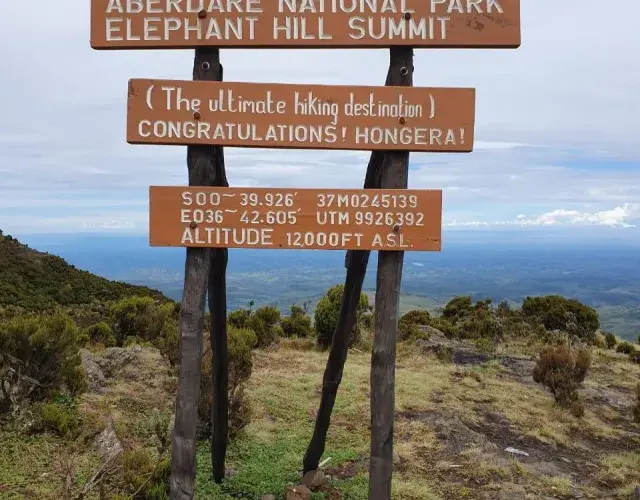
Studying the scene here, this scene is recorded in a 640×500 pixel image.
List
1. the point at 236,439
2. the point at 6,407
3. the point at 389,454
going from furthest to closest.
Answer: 1. the point at 236,439
2. the point at 6,407
3. the point at 389,454

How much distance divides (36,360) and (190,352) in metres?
3.76

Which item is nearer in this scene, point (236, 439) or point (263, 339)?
point (236, 439)

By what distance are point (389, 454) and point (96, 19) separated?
4.02m

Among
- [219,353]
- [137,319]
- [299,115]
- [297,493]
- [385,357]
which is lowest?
[297,493]

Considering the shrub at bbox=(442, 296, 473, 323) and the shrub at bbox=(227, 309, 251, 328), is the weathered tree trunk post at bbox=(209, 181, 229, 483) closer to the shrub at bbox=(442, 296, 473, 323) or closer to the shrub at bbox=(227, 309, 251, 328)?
the shrub at bbox=(227, 309, 251, 328)

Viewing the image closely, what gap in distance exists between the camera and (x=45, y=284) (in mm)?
31109

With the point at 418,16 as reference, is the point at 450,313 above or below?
below

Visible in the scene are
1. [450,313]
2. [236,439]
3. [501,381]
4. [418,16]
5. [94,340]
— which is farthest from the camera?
[450,313]

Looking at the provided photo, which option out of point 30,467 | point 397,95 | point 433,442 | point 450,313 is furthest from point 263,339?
point 450,313

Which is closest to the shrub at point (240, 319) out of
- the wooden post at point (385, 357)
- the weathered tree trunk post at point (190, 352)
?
the weathered tree trunk post at point (190, 352)

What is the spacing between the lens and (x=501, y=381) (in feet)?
34.2

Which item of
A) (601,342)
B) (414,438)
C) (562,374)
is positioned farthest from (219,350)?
(601,342)

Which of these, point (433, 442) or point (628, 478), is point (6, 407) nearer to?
point (433, 442)

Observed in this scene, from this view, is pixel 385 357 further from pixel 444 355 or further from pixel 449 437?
pixel 444 355
